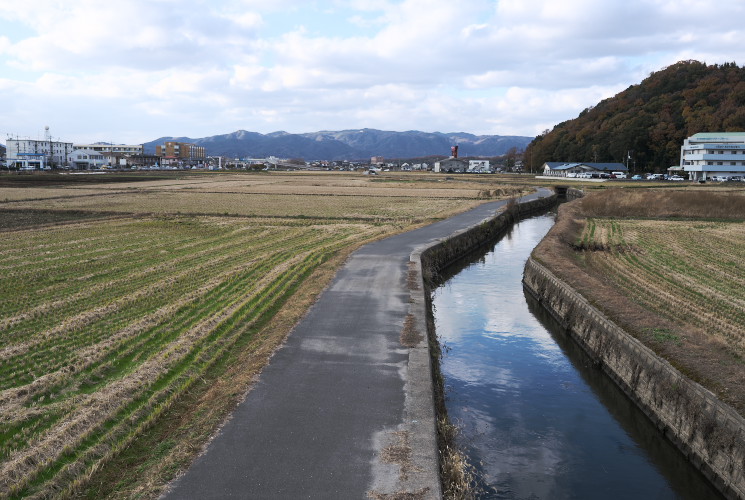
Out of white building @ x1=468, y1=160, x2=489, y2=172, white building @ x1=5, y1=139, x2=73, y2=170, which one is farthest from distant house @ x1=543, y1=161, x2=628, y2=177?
white building @ x1=5, y1=139, x2=73, y2=170

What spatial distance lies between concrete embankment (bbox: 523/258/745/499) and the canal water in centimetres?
27

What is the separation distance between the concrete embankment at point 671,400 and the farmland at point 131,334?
23.7 ft

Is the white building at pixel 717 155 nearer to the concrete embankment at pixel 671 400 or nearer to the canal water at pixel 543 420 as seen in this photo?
the canal water at pixel 543 420

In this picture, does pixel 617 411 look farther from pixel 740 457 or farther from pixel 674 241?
pixel 674 241

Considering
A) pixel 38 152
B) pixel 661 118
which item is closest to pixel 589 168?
pixel 661 118

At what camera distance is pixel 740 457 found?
780 cm

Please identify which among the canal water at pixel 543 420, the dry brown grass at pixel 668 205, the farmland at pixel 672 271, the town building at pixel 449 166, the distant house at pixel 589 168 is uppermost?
the town building at pixel 449 166

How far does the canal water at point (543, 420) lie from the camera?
8.74 meters

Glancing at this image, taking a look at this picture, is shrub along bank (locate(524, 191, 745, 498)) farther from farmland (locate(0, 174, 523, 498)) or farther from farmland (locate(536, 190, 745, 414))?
farmland (locate(0, 174, 523, 498))

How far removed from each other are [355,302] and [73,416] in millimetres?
7613

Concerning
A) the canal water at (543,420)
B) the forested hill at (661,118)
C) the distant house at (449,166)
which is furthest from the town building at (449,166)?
the canal water at (543,420)

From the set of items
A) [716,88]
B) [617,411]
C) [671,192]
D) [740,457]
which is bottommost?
[617,411]

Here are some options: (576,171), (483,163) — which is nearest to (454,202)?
(576,171)

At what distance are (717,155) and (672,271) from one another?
8302 cm
